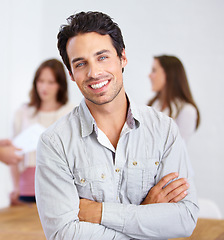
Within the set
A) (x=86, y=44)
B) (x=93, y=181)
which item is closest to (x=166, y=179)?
(x=93, y=181)

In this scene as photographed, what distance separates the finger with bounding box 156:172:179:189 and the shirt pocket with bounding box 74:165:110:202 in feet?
0.62

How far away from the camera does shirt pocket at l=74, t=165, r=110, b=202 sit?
1479 mm

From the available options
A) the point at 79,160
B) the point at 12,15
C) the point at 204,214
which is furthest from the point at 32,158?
the point at 12,15

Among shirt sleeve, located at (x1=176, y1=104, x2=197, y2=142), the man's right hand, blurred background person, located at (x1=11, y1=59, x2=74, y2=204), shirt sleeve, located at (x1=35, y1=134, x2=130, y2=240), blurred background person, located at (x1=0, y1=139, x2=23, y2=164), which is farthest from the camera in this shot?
blurred background person, located at (x1=11, y1=59, x2=74, y2=204)

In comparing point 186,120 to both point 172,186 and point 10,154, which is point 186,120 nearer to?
point 10,154

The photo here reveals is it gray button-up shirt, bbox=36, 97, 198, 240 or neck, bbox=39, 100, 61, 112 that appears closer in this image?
gray button-up shirt, bbox=36, 97, 198, 240

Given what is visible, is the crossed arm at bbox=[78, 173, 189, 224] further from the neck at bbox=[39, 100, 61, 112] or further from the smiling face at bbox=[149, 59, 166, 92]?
the neck at bbox=[39, 100, 61, 112]

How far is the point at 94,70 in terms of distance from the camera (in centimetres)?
147

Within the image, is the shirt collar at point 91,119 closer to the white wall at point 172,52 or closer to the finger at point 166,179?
the finger at point 166,179

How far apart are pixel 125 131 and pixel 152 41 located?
3425mm

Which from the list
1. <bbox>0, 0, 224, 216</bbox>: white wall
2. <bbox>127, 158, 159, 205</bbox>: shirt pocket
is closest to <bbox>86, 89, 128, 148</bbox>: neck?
<bbox>127, 158, 159, 205</bbox>: shirt pocket

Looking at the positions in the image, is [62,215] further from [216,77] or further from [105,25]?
[216,77]

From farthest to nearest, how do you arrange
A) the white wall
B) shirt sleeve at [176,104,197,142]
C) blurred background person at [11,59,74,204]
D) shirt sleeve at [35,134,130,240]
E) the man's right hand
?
the white wall < blurred background person at [11,59,74,204] < shirt sleeve at [176,104,197,142] < the man's right hand < shirt sleeve at [35,134,130,240]

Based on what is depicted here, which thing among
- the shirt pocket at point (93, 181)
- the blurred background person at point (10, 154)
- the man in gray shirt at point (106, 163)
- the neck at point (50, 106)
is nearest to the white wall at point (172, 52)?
the neck at point (50, 106)
